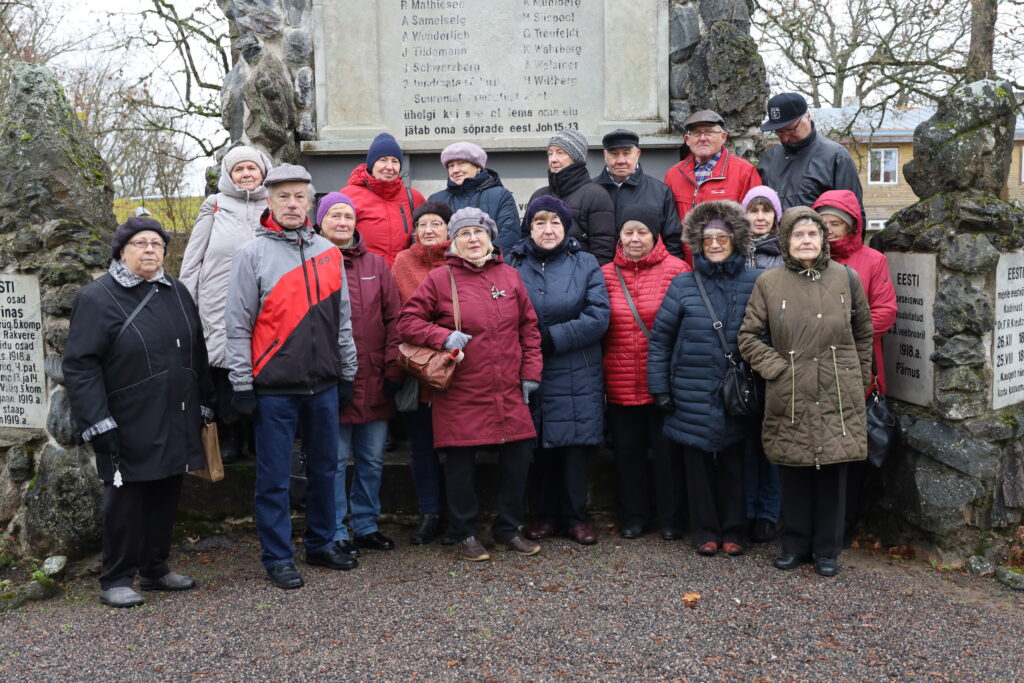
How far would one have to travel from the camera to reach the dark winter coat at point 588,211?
5246 millimetres

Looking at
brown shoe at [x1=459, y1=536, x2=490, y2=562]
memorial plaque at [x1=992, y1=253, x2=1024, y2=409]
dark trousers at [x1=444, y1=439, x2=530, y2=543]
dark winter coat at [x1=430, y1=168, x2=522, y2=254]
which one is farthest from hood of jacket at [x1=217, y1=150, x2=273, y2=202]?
memorial plaque at [x1=992, y1=253, x2=1024, y2=409]

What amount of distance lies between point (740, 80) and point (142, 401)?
4.68m

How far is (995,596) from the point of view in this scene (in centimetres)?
A: 438

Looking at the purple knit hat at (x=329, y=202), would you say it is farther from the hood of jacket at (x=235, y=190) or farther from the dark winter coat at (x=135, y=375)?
the dark winter coat at (x=135, y=375)

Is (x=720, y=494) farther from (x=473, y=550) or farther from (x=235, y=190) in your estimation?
(x=235, y=190)

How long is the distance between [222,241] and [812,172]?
328cm

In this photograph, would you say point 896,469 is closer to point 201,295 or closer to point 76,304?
point 201,295

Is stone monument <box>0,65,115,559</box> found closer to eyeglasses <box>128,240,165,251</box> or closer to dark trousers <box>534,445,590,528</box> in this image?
eyeglasses <box>128,240,165,251</box>

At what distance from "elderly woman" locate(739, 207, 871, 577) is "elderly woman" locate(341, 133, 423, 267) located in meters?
2.11

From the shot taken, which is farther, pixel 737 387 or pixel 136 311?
pixel 737 387

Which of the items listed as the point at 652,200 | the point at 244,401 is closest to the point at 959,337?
the point at 652,200

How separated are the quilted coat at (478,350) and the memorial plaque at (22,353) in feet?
6.70

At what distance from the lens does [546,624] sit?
3.93 m

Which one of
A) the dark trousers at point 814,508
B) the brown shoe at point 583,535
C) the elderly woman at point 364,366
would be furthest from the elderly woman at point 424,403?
the dark trousers at point 814,508
